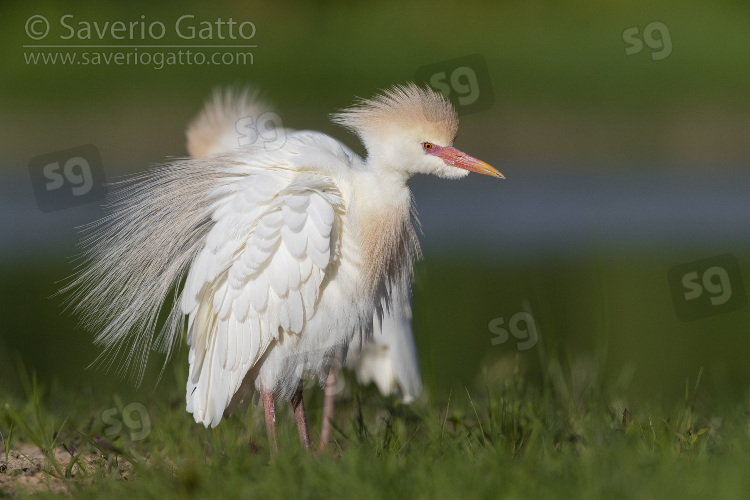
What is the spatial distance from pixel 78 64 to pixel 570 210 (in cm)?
776

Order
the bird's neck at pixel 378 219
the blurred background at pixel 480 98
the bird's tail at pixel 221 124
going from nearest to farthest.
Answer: the bird's neck at pixel 378 219, the bird's tail at pixel 221 124, the blurred background at pixel 480 98

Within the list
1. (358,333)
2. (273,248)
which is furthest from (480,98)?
(273,248)

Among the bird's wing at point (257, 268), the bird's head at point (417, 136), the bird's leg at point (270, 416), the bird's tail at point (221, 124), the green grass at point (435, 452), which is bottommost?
the green grass at point (435, 452)

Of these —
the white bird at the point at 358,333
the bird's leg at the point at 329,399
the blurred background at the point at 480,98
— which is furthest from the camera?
the blurred background at the point at 480,98

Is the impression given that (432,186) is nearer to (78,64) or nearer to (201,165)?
(78,64)

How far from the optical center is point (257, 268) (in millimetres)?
3982

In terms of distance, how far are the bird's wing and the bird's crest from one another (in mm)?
313

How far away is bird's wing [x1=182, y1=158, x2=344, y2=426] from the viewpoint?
12.8 ft

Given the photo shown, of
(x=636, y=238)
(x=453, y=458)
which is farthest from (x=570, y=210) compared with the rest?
(x=453, y=458)

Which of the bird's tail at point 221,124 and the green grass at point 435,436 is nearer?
the green grass at point 435,436

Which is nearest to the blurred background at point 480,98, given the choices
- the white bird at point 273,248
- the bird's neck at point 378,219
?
the white bird at point 273,248

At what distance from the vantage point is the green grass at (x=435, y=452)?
9.57 ft

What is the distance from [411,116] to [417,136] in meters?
0.09

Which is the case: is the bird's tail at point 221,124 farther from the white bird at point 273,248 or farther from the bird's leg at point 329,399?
the bird's leg at point 329,399
